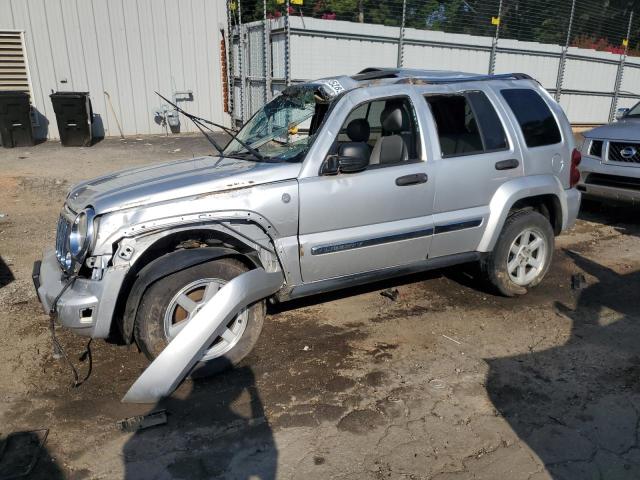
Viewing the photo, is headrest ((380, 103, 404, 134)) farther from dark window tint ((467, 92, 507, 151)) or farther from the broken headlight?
the broken headlight

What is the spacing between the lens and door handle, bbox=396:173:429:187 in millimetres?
4227

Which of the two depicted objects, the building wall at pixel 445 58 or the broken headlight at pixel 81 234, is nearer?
the broken headlight at pixel 81 234

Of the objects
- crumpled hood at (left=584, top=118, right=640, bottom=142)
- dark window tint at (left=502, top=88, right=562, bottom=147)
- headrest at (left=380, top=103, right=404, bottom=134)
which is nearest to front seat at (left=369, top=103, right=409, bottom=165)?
headrest at (left=380, top=103, right=404, bottom=134)

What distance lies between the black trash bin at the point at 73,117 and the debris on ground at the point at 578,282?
12.3 metres

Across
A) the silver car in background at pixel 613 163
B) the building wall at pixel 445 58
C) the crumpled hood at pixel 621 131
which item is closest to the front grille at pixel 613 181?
the silver car in background at pixel 613 163

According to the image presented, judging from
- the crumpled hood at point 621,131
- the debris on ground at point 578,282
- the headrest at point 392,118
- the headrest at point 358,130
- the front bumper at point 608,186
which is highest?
the headrest at point 392,118

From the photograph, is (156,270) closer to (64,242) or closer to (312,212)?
(64,242)

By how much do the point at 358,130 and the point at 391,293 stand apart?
1.60m

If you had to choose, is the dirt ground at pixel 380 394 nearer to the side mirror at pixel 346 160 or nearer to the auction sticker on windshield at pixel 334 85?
the side mirror at pixel 346 160

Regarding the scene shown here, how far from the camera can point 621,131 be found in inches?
305

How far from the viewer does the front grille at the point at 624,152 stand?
745 cm

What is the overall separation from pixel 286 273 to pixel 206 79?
13.8 m

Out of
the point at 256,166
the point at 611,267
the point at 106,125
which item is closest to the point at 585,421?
the point at 256,166

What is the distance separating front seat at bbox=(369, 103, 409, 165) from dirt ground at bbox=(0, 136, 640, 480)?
140cm
